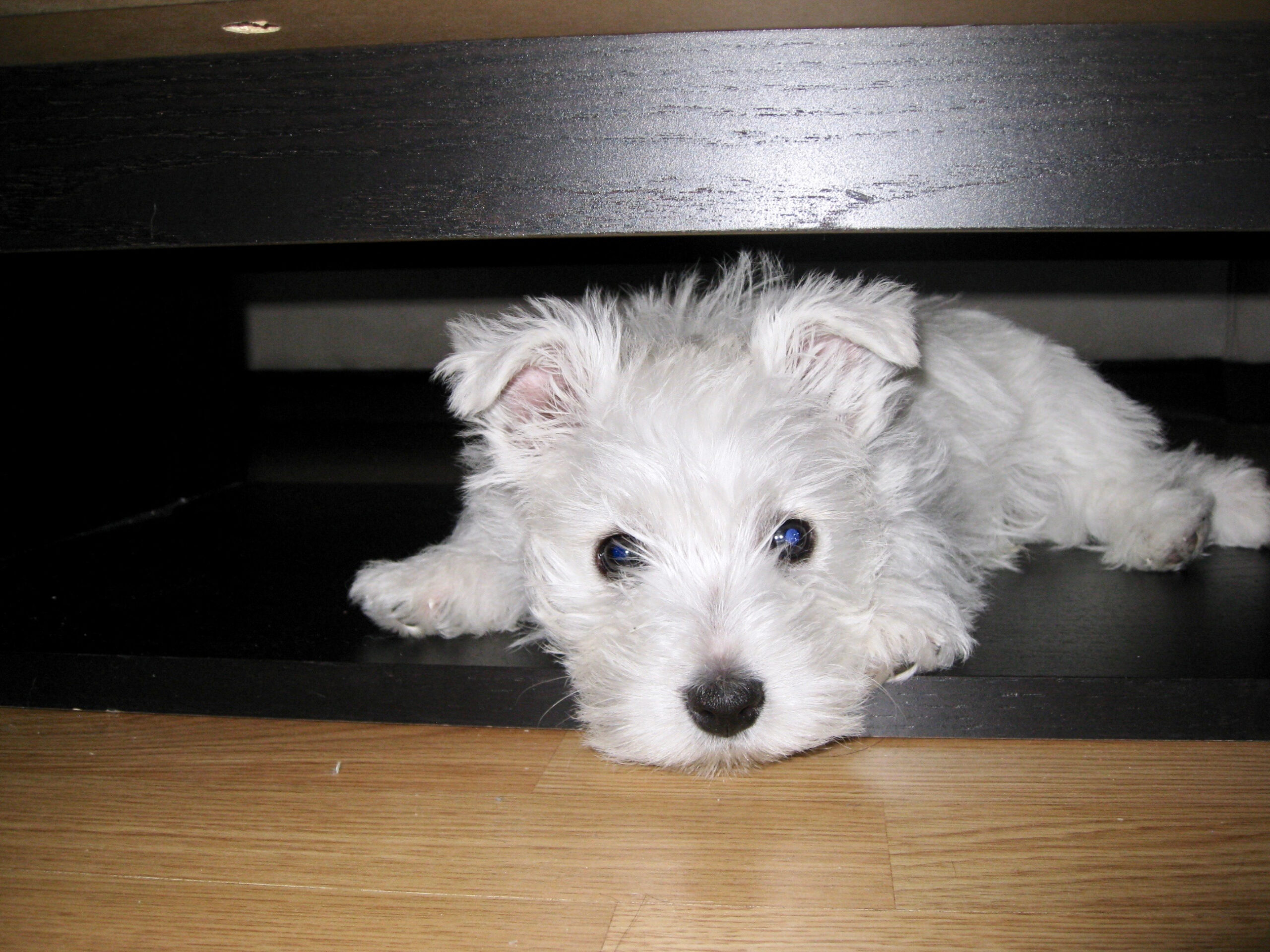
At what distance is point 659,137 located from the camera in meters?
1.94

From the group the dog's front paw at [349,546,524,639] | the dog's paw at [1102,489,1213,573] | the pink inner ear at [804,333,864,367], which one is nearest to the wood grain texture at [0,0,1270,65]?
the pink inner ear at [804,333,864,367]

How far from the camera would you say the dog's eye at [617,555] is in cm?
217

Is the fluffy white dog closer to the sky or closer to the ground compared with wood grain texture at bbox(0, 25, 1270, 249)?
closer to the ground

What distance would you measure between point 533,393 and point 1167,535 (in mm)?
1863

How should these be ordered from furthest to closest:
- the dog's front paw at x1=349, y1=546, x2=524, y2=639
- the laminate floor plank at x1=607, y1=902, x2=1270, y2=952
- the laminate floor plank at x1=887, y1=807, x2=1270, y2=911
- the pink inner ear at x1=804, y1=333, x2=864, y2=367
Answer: the dog's front paw at x1=349, y1=546, x2=524, y2=639
the pink inner ear at x1=804, y1=333, x2=864, y2=367
the laminate floor plank at x1=887, y1=807, x2=1270, y2=911
the laminate floor plank at x1=607, y1=902, x2=1270, y2=952

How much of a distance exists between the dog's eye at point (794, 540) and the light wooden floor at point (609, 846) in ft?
1.39

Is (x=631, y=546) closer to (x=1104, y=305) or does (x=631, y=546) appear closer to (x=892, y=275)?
(x=892, y=275)

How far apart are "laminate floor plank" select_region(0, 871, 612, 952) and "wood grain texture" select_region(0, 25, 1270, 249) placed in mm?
1223

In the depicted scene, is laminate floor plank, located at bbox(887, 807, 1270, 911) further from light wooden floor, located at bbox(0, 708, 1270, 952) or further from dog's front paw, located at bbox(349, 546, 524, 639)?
dog's front paw, located at bbox(349, 546, 524, 639)

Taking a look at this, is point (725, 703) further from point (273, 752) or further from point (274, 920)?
point (273, 752)

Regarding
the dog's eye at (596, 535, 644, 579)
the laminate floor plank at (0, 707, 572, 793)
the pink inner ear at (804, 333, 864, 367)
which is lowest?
the laminate floor plank at (0, 707, 572, 793)

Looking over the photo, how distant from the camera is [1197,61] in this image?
1825 mm

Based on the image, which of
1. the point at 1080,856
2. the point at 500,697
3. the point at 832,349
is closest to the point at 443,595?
the point at 500,697

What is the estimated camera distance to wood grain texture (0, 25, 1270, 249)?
1.84m
